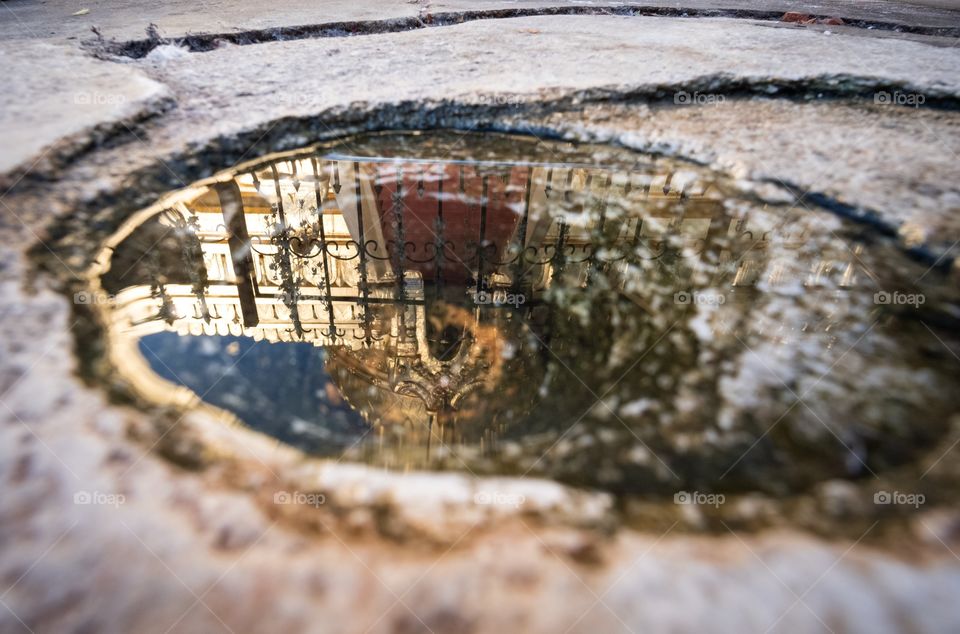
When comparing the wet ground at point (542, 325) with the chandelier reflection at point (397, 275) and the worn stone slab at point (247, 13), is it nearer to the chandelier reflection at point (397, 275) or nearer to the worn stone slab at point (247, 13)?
the chandelier reflection at point (397, 275)

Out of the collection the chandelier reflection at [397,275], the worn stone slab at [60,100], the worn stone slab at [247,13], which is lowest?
the chandelier reflection at [397,275]

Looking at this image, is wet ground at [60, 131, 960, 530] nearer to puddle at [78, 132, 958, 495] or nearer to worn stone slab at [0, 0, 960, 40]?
puddle at [78, 132, 958, 495]

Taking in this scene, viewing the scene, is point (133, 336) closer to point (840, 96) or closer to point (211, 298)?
point (211, 298)

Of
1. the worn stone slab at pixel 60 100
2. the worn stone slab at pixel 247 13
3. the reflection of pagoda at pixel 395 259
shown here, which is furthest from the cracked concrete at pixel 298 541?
the worn stone slab at pixel 247 13

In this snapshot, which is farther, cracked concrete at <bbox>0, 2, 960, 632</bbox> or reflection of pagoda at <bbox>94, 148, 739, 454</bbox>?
reflection of pagoda at <bbox>94, 148, 739, 454</bbox>

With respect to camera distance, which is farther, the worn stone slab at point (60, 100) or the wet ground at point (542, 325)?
→ the worn stone slab at point (60, 100)

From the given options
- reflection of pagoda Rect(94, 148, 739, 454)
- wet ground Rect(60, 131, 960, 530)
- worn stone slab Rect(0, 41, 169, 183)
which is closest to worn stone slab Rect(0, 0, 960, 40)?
worn stone slab Rect(0, 41, 169, 183)

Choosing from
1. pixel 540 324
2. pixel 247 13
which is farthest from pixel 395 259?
pixel 247 13

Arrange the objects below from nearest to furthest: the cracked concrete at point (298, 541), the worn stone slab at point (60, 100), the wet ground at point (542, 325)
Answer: the cracked concrete at point (298, 541) → the wet ground at point (542, 325) → the worn stone slab at point (60, 100)
